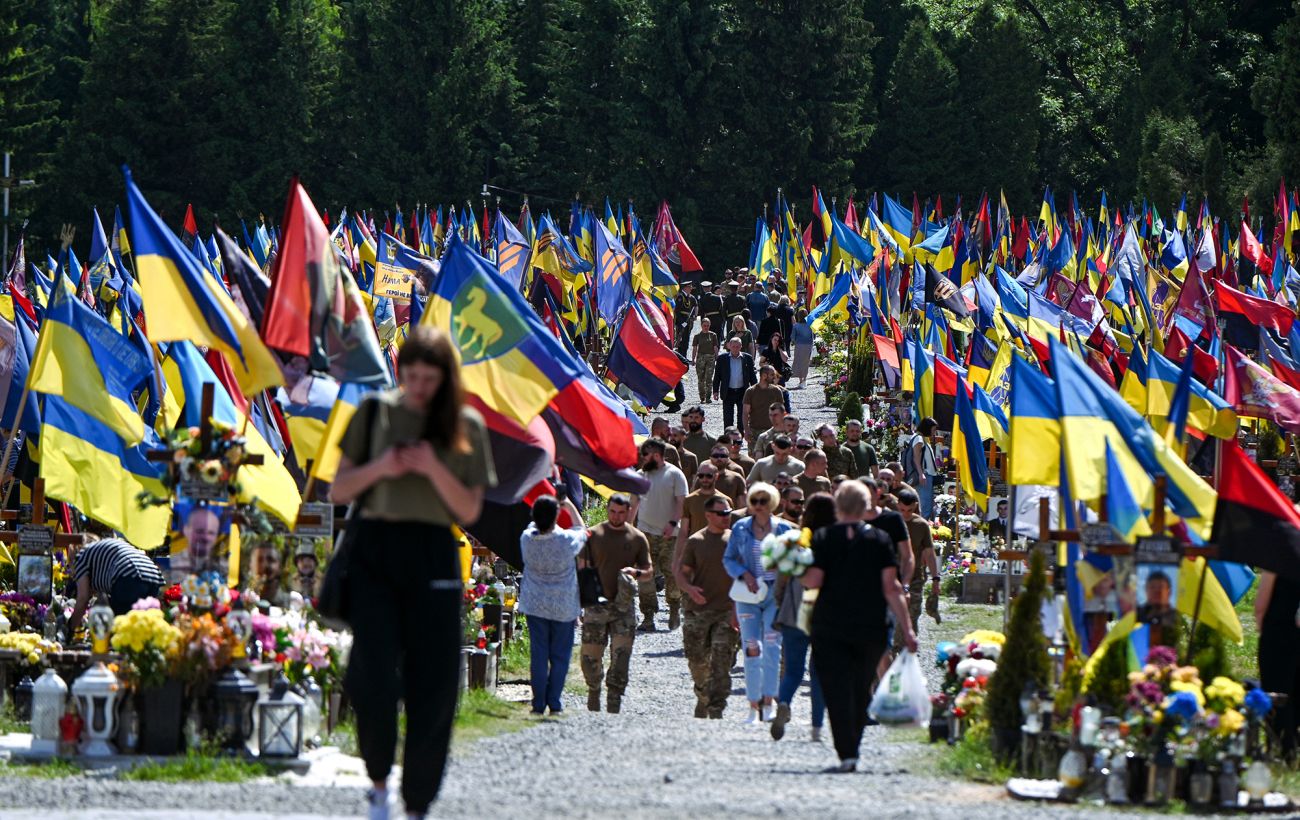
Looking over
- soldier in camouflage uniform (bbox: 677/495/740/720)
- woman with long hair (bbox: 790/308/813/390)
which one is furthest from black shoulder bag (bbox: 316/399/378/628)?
woman with long hair (bbox: 790/308/813/390)

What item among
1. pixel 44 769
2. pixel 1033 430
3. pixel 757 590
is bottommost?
pixel 44 769

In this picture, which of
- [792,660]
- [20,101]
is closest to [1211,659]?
[792,660]

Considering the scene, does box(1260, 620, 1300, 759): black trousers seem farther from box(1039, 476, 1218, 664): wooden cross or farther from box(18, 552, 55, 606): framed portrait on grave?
box(18, 552, 55, 606): framed portrait on grave

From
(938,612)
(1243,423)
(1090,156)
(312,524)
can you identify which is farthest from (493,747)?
(1090,156)

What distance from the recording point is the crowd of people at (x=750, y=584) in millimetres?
10977

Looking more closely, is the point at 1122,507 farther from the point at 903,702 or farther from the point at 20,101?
the point at 20,101

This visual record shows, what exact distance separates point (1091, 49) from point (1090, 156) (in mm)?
4619

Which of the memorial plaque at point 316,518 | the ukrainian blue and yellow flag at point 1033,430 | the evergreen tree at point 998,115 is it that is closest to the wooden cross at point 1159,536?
the ukrainian blue and yellow flag at point 1033,430

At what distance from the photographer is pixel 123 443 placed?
44.8 ft

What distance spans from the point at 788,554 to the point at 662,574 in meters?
6.69

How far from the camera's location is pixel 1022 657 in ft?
35.8

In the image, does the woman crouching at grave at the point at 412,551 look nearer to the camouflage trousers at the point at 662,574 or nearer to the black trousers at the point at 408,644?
the black trousers at the point at 408,644

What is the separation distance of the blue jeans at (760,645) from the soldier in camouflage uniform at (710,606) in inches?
25.8

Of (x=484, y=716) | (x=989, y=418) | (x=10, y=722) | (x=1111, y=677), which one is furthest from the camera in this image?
(x=989, y=418)
